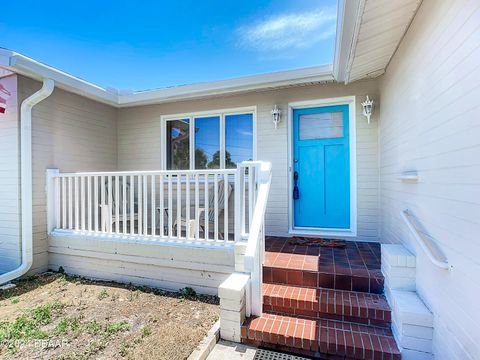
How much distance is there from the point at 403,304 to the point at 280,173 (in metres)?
2.65

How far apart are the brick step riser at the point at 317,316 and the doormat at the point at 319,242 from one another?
1.40 metres

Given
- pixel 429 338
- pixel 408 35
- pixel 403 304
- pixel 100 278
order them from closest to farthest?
1. pixel 429 338
2. pixel 403 304
3. pixel 408 35
4. pixel 100 278

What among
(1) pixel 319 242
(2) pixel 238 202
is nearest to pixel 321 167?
(1) pixel 319 242

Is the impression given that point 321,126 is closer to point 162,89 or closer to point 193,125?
point 193,125

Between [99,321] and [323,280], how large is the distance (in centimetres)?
233

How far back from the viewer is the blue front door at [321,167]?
417 centimetres

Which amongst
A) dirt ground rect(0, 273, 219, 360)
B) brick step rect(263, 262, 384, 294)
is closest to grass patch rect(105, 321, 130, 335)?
dirt ground rect(0, 273, 219, 360)

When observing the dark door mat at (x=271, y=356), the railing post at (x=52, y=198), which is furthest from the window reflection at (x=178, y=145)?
the dark door mat at (x=271, y=356)

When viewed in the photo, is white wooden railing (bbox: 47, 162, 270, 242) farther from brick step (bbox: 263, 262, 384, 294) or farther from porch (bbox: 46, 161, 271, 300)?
brick step (bbox: 263, 262, 384, 294)

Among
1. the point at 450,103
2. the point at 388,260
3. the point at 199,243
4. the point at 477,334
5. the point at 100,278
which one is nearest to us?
the point at 477,334

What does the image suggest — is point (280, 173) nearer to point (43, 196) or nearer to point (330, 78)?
point (330, 78)

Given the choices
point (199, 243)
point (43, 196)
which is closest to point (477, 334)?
point (199, 243)

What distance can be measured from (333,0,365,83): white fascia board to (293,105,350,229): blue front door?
2.91ft

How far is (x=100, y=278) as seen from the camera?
148 inches
